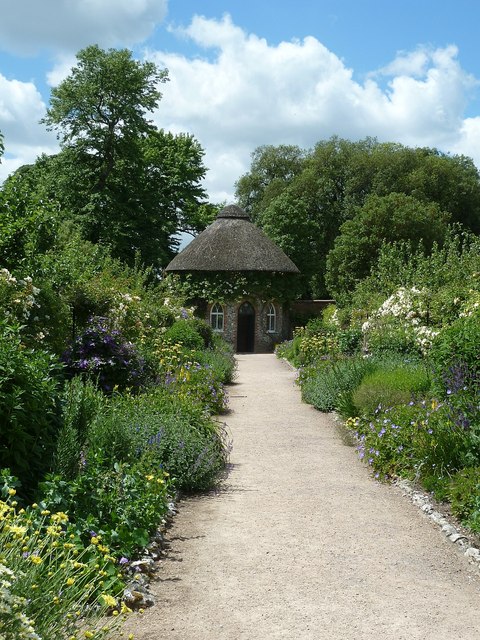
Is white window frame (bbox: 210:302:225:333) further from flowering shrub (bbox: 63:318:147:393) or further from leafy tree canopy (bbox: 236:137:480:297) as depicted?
flowering shrub (bbox: 63:318:147:393)

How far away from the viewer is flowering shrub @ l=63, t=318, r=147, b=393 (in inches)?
477

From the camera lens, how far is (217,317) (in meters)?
32.1

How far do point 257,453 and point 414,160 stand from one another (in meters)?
36.1

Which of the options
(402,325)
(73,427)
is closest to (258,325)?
(402,325)

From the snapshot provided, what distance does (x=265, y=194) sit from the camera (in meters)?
46.2

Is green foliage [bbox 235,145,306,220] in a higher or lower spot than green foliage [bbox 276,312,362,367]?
higher

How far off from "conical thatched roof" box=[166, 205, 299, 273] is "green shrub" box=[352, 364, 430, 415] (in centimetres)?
1955

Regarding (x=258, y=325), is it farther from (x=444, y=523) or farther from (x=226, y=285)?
(x=444, y=523)

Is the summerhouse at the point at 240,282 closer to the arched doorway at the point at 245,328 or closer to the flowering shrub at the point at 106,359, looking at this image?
the arched doorway at the point at 245,328

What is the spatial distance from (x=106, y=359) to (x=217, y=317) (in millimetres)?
19862

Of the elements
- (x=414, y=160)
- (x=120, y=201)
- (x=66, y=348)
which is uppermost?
(x=414, y=160)

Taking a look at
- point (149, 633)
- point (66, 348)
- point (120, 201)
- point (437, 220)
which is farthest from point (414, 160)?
point (149, 633)

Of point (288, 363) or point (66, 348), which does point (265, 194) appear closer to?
point (288, 363)

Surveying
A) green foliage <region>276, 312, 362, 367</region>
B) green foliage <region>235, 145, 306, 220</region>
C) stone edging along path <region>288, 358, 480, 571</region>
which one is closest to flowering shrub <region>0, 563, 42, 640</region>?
stone edging along path <region>288, 358, 480, 571</region>
